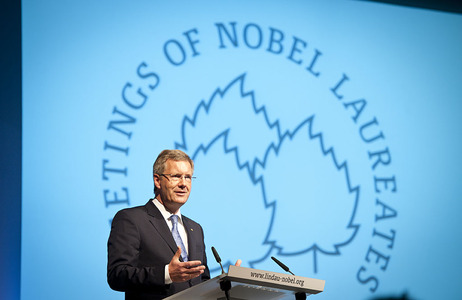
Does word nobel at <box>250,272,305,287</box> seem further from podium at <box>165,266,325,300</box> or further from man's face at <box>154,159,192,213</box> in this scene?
man's face at <box>154,159,192,213</box>

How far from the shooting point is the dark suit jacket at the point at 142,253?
2.54 meters

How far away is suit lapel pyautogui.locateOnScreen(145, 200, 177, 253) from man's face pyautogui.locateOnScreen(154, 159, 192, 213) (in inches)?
2.7

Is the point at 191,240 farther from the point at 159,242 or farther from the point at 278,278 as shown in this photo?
the point at 278,278

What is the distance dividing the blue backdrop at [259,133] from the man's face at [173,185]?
1029 mm

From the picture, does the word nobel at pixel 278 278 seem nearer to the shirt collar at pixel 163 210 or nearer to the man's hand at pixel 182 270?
the man's hand at pixel 182 270

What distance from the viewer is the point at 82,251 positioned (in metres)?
3.78

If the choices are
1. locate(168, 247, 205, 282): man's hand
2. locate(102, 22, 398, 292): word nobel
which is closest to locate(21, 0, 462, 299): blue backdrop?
locate(102, 22, 398, 292): word nobel

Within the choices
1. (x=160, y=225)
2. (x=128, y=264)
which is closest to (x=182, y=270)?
(x=128, y=264)

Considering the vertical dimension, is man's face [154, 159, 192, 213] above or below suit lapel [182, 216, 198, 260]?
above

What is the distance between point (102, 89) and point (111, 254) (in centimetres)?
161

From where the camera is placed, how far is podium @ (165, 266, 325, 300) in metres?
2.25

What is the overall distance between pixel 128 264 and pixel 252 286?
62 centimetres

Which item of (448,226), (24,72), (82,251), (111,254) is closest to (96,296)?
(82,251)

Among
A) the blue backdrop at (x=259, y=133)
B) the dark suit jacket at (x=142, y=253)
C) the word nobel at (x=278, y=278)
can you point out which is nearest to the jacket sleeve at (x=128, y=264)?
the dark suit jacket at (x=142, y=253)
